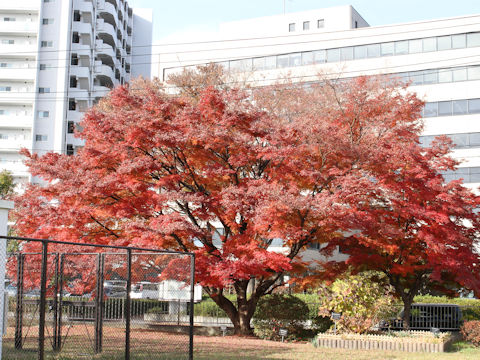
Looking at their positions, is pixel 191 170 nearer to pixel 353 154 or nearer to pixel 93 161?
pixel 93 161

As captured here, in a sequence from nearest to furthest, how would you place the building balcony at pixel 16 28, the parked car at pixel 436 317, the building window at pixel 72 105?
the parked car at pixel 436 317 < the building balcony at pixel 16 28 < the building window at pixel 72 105

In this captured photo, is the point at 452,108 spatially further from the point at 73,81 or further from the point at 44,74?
the point at 44,74

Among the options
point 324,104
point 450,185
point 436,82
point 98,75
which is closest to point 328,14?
point 436,82

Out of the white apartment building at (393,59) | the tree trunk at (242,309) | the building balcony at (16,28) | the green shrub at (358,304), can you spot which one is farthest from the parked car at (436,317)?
the building balcony at (16,28)

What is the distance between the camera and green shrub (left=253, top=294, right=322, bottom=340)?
22891 mm

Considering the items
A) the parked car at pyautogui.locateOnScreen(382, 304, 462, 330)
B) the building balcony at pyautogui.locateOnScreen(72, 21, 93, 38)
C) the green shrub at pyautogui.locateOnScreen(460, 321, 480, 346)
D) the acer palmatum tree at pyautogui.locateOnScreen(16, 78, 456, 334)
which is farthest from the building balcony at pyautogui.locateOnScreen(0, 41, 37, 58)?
the green shrub at pyautogui.locateOnScreen(460, 321, 480, 346)

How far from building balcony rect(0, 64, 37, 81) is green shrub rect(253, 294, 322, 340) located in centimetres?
5408

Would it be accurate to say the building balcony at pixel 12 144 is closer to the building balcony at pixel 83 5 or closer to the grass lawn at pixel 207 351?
the building balcony at pixel 83 5

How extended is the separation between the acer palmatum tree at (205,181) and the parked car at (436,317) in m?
7.51

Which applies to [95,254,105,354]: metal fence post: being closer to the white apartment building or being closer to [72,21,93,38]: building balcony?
the white apartment building

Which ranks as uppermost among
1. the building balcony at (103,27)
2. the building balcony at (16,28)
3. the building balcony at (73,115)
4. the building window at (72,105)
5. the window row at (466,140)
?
the building balcony at (103,27)

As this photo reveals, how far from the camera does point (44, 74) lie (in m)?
69.7

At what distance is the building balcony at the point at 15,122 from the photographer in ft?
→ 222

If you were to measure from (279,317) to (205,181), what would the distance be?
614 centimetres
